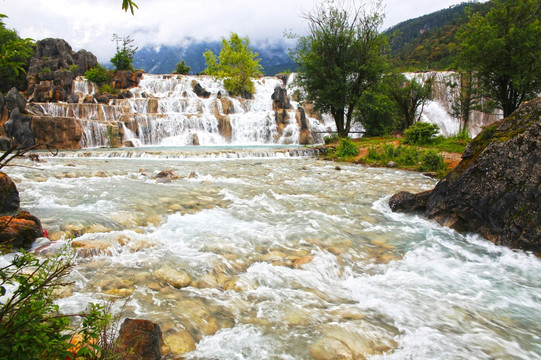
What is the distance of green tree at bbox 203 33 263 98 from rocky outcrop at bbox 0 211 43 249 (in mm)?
43574

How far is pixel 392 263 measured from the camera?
4348mm

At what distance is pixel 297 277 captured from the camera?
3859 millimetres

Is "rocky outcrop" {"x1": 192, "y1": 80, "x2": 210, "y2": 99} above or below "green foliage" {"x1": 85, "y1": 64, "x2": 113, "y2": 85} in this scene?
below

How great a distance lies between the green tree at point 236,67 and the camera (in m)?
46.2

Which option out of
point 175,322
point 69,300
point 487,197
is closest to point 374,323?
point 175,322

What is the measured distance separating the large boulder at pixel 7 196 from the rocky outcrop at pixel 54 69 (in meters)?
38.6

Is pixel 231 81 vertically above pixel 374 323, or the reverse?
pixel 231 81

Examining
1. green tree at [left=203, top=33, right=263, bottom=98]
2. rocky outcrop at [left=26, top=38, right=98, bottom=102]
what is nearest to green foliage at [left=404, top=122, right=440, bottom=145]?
green tree at [left=203, top=33, right=263, bottom=98]

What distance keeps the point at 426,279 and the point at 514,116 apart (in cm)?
379

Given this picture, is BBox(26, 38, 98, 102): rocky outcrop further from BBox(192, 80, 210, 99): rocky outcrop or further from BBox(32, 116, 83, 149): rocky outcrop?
BBox(32, 116, 83, 149): rocky outcrop

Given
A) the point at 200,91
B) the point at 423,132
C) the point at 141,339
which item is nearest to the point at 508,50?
the point at 423,132

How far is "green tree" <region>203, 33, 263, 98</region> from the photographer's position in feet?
152

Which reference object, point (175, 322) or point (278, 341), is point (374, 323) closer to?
point (278, 341)

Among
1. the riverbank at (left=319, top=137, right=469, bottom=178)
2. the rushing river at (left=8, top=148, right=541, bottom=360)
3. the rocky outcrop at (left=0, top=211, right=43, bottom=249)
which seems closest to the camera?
the rushing river at (left=8, top=148, right=541, bottom=360)
